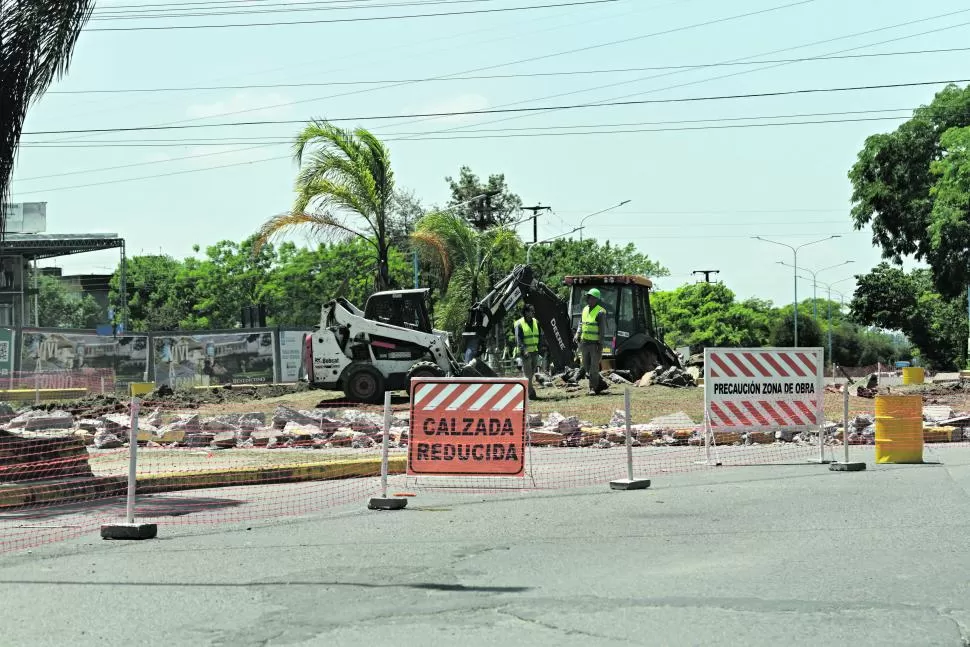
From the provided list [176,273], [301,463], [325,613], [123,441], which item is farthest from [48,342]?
[176,273]

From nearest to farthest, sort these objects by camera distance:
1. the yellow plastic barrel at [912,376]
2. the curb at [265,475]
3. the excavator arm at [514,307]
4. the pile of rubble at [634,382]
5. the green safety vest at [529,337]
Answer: the curb at [265,475] < the green safety vest at [529,337] < the excavator arm at [514,307] < the pile of rubble at [634,382] < the yellow plastic barrel at [912,376]

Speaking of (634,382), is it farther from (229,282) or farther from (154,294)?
(154,294)

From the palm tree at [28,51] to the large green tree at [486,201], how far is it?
5448 centimetres

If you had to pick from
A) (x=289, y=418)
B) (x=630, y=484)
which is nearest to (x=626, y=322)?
(x=289, y=418)

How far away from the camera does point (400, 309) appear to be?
26.5 m

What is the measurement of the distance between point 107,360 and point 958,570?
119 ft

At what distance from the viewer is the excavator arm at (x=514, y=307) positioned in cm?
2692

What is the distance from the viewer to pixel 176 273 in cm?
9512

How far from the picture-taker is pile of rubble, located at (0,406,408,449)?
60.4 ft

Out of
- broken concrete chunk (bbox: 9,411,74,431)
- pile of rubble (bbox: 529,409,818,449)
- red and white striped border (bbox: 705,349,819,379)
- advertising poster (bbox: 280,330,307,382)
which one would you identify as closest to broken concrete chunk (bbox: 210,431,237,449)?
broken concrete chunk (bbox: 9,411,74,431)

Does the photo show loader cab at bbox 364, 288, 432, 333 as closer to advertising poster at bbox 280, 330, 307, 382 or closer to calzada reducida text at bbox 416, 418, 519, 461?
calzada reducida text at bbox 416, 418, 519, 461

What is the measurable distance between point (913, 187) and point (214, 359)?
3044cm

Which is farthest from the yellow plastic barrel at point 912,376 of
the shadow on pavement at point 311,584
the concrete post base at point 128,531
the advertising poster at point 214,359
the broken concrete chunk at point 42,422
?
the shadow on pavement at point 311,584

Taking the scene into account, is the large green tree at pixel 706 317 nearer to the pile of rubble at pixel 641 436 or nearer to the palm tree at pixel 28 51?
the pile of rubble at pixel 641 436
